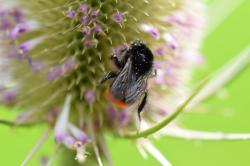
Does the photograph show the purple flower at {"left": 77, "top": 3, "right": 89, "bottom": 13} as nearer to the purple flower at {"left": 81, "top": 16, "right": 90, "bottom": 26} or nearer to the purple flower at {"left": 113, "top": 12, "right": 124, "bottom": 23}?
the purple flower at {"left": 81, "top": 16, "right": 90, "bottom": 26}

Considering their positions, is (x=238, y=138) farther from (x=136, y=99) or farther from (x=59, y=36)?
(x=59, y=36)

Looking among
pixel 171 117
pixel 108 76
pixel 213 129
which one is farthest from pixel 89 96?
pixel 213 129

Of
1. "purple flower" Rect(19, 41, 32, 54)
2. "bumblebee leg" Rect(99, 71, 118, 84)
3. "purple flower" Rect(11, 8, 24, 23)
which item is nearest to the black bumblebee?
"bumblebee leg" Rect(99, 71, 118, 84)

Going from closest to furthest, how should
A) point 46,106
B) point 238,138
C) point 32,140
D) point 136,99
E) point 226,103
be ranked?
point 238,138, point 136,99, point 46,106, point 32,140, point 226,103

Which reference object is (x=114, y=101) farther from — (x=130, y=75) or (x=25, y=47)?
(x=25, y=47)

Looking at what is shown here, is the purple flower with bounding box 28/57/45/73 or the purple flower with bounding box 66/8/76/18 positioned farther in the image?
the purple flower with bounding box 28/57/45/73

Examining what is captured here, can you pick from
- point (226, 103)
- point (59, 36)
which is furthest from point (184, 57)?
point (226, 103)

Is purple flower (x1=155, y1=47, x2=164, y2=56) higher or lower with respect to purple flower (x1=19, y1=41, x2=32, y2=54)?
lower

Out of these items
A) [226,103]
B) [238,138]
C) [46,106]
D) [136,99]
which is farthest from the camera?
[226,103]
